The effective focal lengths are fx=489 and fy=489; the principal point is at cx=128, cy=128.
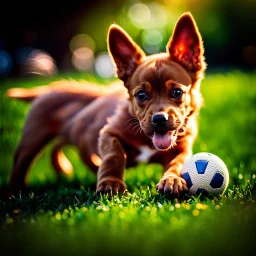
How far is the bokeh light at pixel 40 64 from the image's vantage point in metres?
14.5

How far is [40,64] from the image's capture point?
15102 mm

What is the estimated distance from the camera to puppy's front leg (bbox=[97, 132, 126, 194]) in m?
3.66

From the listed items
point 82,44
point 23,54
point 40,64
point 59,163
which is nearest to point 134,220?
point 59,163

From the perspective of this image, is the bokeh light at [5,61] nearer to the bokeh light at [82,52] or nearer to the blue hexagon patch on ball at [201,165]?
the bokeh light at [82,52]

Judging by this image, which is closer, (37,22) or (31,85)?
(31,85)

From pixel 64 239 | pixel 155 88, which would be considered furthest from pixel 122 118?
pixel 64 239

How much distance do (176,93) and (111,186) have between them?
883 mm

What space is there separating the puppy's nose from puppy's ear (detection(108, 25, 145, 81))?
2.40 ft

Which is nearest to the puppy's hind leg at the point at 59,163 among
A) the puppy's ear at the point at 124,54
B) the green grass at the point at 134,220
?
the green grass at the point at 134,220

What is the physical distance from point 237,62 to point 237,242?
1843cm

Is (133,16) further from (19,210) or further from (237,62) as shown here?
(19,210)

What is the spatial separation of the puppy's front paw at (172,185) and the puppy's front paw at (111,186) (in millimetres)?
352

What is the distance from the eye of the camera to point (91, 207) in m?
3.12

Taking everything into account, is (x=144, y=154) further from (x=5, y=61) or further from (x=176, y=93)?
(x=5, y=61)
